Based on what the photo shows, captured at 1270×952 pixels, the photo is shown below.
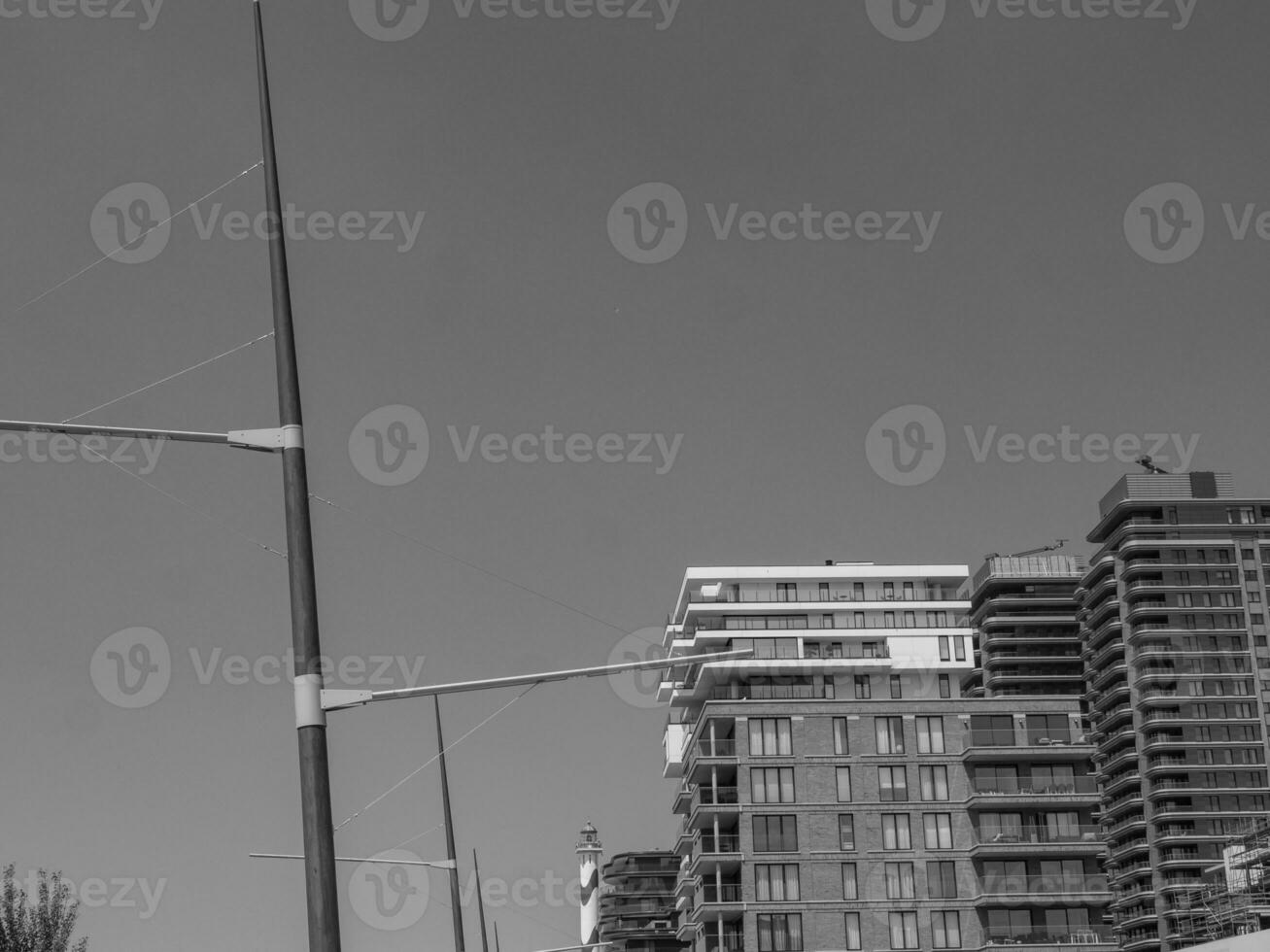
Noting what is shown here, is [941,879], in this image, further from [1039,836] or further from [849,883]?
[1039,836]

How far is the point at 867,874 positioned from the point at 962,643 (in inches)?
907

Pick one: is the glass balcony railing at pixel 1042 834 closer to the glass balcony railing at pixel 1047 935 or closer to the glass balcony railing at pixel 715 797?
the glass balcony railing at pixel 1047 935

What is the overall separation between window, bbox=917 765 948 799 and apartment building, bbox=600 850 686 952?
89.8 m

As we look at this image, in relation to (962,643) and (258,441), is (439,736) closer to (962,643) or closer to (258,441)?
(258,441)

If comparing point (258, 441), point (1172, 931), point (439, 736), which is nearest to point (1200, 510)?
point (1172, 931)

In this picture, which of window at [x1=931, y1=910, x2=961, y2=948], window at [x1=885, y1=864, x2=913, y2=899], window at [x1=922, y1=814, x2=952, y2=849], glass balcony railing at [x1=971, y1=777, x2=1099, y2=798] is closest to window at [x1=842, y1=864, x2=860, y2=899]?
window at [x1=885, y1=864, x2=913, y2=899]

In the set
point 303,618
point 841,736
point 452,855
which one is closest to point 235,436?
point 303,618

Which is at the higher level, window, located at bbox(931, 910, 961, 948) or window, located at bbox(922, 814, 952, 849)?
window, located at bbox(922, 814, 952, 849)

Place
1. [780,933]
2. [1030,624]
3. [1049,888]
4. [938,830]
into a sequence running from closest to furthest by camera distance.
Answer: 1. [780,933]
2. [1049,888]
3. [938,830]
4. [1030,624]

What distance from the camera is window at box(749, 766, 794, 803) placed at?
3831 inches

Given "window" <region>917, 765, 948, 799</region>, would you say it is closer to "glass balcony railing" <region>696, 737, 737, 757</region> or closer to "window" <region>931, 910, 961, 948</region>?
"window" <region>931, 910, 961, 948</region>

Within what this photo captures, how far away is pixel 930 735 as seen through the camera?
99.4 meters

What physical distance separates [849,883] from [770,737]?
9.63 meters

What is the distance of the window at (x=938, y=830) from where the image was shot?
316 ft
